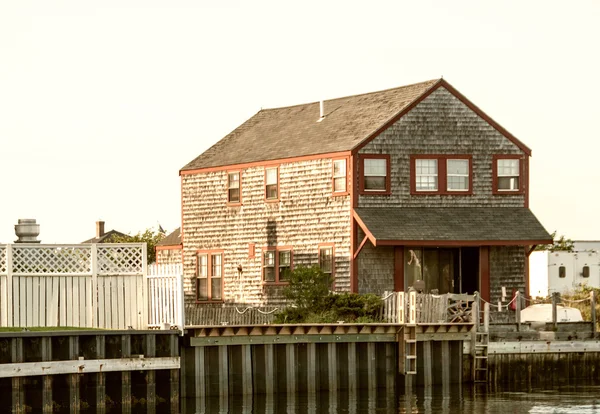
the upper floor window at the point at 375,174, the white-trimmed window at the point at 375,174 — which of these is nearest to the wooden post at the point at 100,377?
the upper floor window at the point at 375,174

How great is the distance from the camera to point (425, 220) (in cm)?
5056

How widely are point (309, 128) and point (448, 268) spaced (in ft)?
26.9

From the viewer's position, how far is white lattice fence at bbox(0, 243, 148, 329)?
1410 inches

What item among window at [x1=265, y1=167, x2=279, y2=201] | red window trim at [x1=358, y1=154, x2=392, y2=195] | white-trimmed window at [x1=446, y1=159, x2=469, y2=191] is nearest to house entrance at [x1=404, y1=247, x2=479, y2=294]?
white-trimmed window at [x1=446, y1=159, x2=469, y2=191]

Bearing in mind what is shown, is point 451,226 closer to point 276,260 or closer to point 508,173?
point 508,173

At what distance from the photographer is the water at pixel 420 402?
3775 cm

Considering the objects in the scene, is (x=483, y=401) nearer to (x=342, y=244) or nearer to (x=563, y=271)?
(x=342, y=244)

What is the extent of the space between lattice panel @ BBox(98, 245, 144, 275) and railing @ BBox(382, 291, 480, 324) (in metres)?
9.06

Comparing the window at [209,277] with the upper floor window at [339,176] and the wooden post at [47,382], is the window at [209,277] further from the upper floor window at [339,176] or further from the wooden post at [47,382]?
the wooden post at [47,382]

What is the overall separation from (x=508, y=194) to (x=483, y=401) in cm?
1360

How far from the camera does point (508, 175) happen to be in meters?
52.4

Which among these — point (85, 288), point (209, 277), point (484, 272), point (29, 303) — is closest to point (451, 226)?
point (484, 272)

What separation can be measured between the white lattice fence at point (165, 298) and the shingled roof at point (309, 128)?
14796 millimetres

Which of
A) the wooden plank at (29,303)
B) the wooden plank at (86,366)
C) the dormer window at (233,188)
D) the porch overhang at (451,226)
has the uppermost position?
the dormer window at (233,188)
